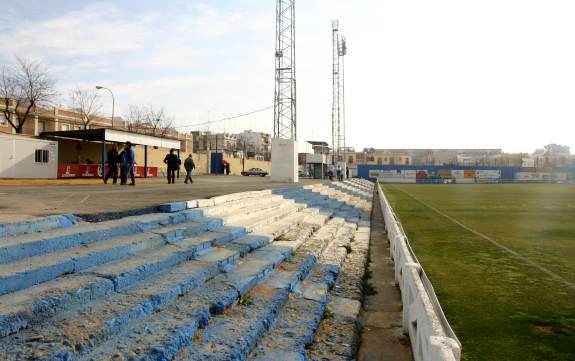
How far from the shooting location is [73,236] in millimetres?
4105

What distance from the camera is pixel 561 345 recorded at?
3.82m

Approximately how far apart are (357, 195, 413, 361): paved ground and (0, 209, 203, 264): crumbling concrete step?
303cm

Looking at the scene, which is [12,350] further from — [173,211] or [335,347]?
[173,211]

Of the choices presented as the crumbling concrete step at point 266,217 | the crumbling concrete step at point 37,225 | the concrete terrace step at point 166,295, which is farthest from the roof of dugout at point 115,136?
the crumbling concrete step at point 37,225

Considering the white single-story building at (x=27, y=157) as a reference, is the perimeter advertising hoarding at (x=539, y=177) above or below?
below

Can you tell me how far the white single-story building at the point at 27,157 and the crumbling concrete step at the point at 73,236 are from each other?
1997 centimetres

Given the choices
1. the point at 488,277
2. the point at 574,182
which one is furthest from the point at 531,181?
the point at 488,277

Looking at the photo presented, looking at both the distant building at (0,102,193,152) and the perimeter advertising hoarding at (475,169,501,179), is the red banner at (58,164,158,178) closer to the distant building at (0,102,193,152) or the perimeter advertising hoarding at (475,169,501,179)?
the distant building at (0,102,193,152)

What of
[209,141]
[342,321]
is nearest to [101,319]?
[342,321]

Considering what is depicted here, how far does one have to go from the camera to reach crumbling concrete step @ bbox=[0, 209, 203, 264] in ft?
11.5

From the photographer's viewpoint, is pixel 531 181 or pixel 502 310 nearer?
pixel 502 310

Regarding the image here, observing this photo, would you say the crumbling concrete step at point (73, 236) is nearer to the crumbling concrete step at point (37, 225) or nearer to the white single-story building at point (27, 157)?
the crumbling concrete step at point (37, 225)

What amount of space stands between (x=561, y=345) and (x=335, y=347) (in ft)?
7.29

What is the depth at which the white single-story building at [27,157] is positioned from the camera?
21.0m
